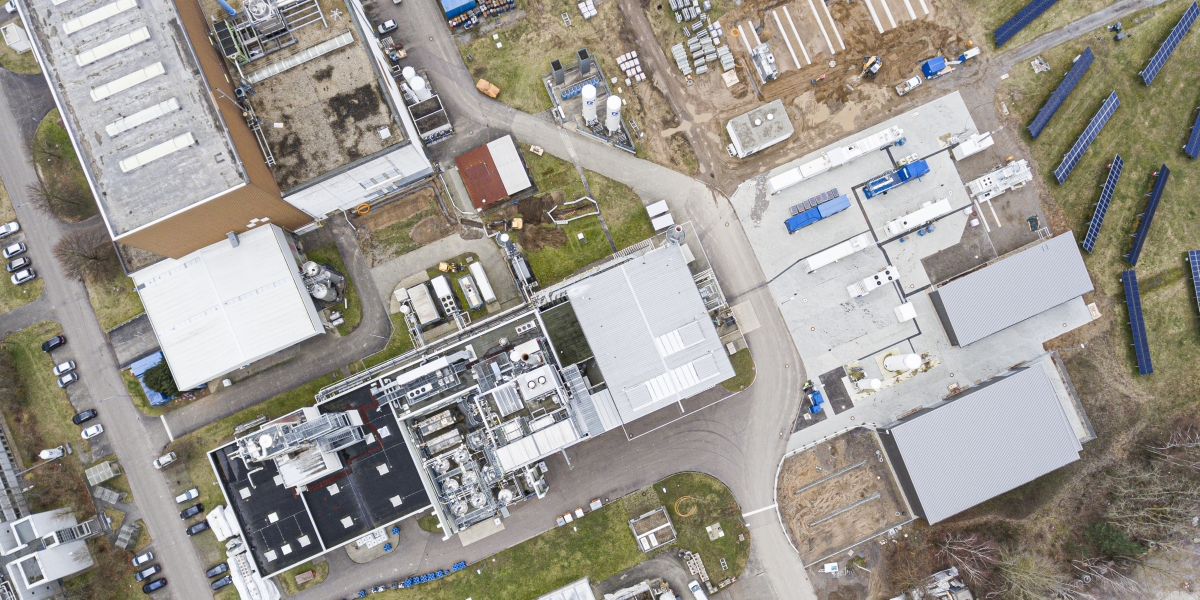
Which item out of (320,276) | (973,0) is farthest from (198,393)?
(973,0)

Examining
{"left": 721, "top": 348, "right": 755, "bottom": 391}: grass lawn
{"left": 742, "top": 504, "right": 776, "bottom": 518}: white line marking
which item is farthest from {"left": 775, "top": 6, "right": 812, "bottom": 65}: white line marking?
{"left": 742, "top": 504, "right": 776, "bottom": 518}: white line marking

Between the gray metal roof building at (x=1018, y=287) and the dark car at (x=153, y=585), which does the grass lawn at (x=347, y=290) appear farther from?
the gray metal roof building at (x=1018, y=287)

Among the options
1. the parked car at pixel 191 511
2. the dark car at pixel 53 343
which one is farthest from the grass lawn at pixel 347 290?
the dark car at pixel 53 343

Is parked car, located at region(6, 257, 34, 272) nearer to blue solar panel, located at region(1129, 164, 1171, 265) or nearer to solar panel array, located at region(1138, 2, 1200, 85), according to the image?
blue solar panel, located at region(1129, 164, 1171, 265)

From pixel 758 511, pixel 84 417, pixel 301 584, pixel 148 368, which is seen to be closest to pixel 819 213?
pixel 758 511

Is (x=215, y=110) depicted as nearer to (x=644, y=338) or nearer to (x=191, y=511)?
(x=191, y=511)

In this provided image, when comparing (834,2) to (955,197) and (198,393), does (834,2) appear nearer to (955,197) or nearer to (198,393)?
(955,197)
